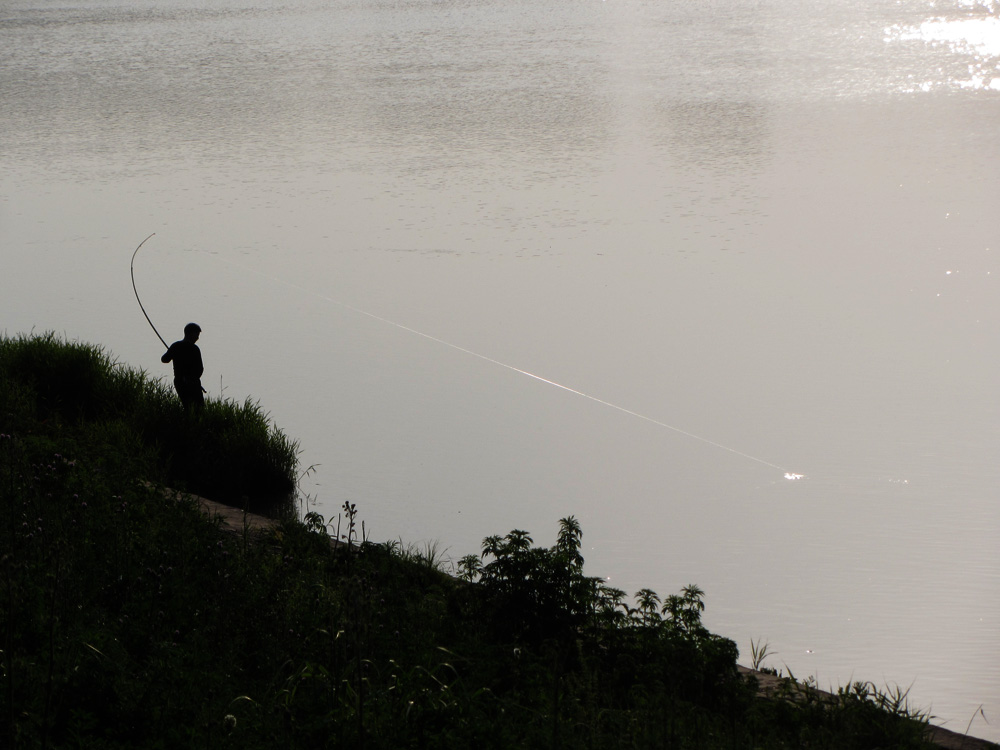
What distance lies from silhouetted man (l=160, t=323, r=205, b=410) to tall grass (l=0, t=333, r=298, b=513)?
91 millimetres

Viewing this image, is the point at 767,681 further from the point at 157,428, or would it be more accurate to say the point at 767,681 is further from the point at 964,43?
the point at 964,43

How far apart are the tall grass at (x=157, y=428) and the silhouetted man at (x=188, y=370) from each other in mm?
91

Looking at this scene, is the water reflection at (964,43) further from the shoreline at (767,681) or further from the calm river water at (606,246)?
the shoreline at (767,681)

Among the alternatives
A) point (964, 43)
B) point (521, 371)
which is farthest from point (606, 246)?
point (964, 43)

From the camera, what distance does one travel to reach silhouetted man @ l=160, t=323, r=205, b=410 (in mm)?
9812

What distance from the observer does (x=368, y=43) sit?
36.6 meters

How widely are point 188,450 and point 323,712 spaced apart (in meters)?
5.13

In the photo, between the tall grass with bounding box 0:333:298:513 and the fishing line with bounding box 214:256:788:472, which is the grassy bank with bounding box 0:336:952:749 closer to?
the tall grass with bounding box 0:333:298:513

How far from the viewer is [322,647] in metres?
5.57

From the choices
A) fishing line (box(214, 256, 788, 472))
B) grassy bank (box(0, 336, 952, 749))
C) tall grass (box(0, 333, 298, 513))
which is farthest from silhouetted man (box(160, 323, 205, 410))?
fishing line (box(214, 256, 788, 472))

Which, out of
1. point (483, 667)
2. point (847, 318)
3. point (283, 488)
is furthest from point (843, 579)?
point (847, 318)

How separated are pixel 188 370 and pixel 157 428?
51cm

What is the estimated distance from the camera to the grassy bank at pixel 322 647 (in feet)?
15.1

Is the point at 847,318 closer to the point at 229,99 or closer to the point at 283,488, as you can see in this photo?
the point at 283,488
